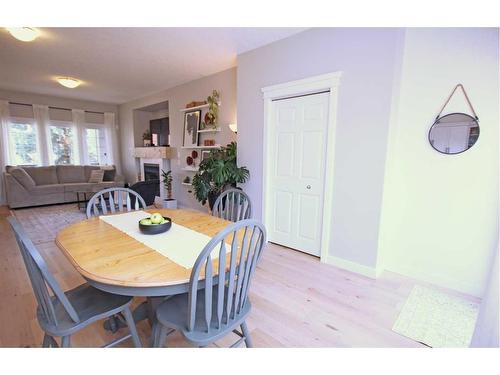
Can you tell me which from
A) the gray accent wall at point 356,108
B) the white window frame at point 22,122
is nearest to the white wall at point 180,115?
the gray accent wall at point 356,108

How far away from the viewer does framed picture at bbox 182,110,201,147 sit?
479 cm

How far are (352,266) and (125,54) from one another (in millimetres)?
4124

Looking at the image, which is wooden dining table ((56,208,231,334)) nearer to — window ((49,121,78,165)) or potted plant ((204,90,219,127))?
potted plant ((204,90,219,127))

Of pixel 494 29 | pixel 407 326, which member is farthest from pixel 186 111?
pixel 407 326

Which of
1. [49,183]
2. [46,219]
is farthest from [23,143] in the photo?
[46,219]

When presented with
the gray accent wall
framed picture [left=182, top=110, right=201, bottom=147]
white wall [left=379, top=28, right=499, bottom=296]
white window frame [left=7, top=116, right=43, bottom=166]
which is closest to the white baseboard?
the gray accent wall

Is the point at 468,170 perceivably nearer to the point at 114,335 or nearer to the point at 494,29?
the point at 494,29

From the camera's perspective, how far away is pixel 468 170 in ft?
7.20

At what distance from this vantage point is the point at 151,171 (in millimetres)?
6191

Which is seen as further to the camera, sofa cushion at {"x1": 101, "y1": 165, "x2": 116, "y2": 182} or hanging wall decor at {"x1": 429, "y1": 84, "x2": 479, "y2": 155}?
sofa cushion at {"x1": 101, "y1": 165, "x2": 116, "y2": 182}

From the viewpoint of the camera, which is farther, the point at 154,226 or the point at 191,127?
the point at 191,127

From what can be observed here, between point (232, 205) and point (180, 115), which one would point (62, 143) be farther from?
point (232, 205)

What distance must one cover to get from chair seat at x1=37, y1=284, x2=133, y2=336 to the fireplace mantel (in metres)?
4.25

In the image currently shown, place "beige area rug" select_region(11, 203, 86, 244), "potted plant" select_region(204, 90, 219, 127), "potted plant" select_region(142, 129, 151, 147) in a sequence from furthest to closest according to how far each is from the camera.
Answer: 1. "potted plant" select_region(142, 129, 151, 147)
2. "potted plant" select_region(204, 90, 219, 127)
3. "beige area rug" select_region(11, 203, 86, 244)
